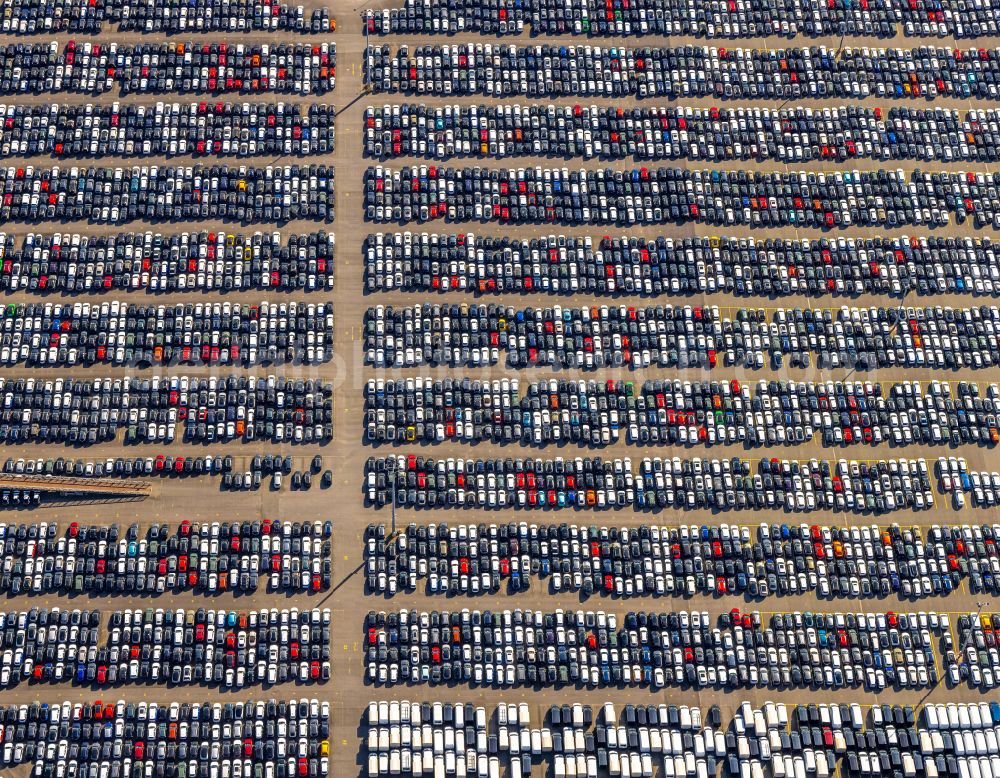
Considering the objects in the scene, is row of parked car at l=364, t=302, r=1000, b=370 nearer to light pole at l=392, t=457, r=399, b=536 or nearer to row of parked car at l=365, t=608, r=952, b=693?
light pole at l=392, t=457, r=399, b=536

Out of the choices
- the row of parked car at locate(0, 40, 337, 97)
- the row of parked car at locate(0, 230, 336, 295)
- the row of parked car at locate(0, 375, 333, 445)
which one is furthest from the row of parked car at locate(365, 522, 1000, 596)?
the row of parked car at locate(0, 40, 337, 97)

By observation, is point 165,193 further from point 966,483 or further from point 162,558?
point 966,483

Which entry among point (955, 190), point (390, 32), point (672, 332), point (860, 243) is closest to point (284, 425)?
point (672, 332)

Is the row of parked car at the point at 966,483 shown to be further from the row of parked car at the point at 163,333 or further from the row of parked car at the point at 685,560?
the row of parked car at the point at 163,333

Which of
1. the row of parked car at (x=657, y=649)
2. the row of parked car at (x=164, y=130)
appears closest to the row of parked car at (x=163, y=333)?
the row of parked car at (x=164, y=130)

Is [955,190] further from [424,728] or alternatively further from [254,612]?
[254,612]

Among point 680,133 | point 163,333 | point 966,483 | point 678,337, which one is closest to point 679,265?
point 678,337
